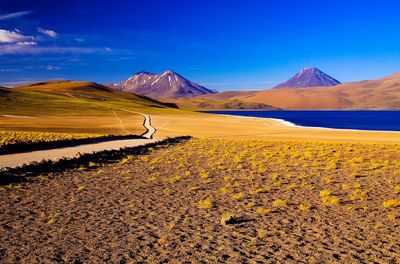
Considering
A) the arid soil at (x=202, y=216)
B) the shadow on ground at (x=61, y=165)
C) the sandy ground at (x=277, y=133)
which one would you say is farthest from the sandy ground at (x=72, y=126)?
the arid soil at (x=202, y=216)

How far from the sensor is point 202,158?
2294 centimetres

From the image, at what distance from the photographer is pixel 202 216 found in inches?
411

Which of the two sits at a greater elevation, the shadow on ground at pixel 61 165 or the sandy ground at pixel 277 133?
the shadow on ground at pixel 61 165

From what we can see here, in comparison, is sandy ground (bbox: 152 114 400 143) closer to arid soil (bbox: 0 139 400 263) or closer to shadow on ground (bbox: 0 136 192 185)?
shadow on ground (bbox: 0 136 192 185)

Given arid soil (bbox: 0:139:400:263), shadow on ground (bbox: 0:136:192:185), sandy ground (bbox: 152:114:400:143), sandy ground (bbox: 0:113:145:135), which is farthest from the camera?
sandy ground (bbox: 0:113:145:135)

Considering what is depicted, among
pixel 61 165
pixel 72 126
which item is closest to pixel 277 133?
pixel 72 126

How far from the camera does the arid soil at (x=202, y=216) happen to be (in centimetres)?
776

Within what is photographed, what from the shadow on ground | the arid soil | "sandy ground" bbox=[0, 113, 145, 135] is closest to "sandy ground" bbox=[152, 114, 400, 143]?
"sandy ground" bbox=[0, 113, 145, 135]

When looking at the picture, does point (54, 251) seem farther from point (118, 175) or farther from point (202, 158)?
point (202, 158)

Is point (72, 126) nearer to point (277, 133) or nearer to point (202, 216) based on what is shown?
point (277, 133)

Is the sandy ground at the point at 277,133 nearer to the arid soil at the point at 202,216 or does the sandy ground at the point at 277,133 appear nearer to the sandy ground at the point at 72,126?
the sandy ground at the point at 72,126

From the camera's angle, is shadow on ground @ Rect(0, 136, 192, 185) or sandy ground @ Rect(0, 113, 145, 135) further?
sandy ground @ Rect(0, 113, 145, 135)

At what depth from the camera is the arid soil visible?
25.5 feet

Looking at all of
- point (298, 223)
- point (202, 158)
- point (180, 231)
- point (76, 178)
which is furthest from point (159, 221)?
point (202, 158)
